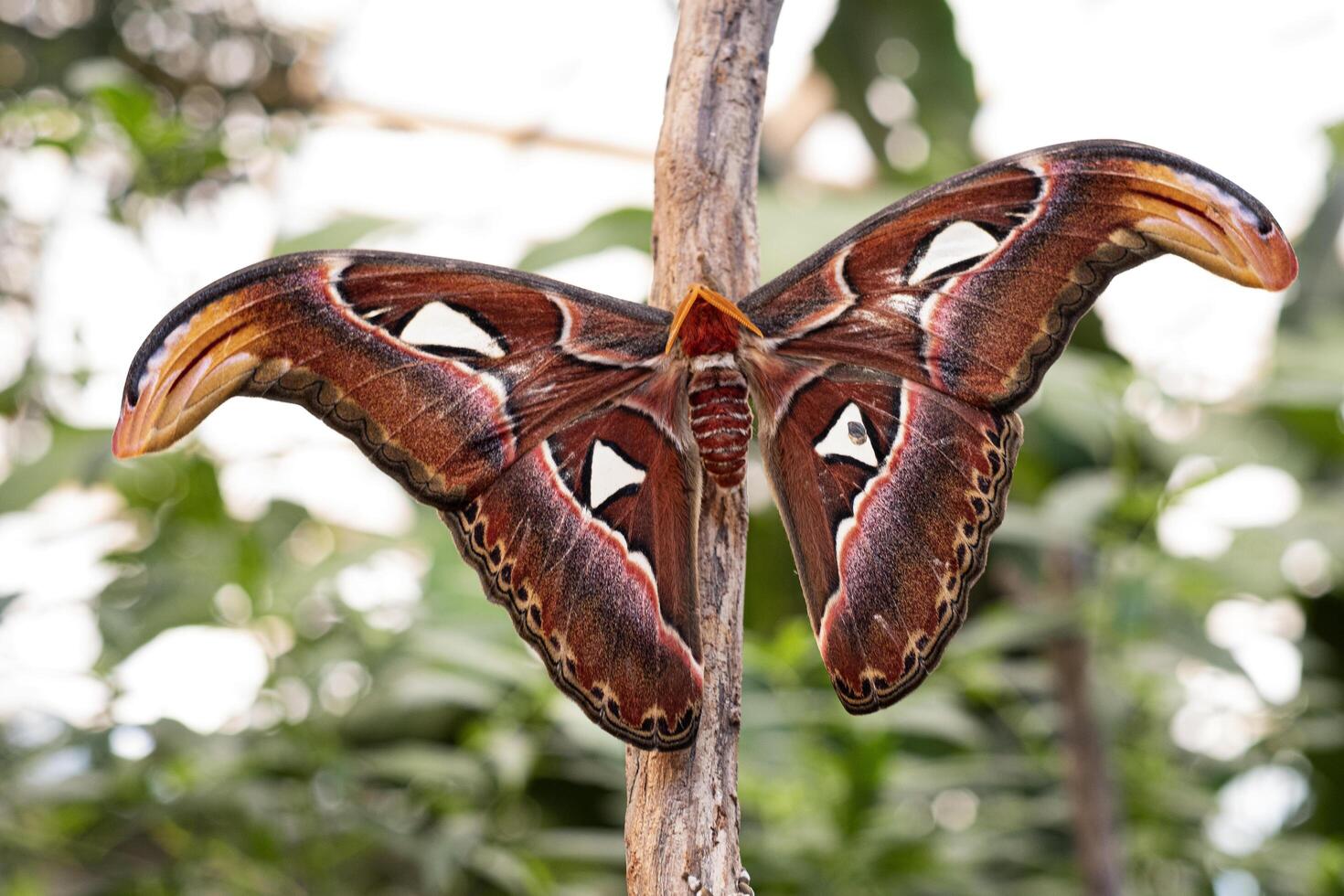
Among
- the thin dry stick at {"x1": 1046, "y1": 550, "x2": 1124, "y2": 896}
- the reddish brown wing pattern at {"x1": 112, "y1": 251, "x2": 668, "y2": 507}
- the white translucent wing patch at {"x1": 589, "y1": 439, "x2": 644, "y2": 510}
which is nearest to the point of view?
the reddish brown wing pattern at {"x1": 112, "y1": 251, "x2": 668, "y2": 507}

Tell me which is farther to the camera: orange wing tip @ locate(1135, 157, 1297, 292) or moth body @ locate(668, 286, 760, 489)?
moth body @ locate(668, 286, 760, 489)

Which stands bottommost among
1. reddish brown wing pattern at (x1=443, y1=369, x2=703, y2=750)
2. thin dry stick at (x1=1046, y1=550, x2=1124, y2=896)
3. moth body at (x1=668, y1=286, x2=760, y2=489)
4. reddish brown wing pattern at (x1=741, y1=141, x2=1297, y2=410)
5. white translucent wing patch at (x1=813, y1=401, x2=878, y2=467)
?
thin dry stick at (x1=1046, y1=550, x2=1124, y2=896)

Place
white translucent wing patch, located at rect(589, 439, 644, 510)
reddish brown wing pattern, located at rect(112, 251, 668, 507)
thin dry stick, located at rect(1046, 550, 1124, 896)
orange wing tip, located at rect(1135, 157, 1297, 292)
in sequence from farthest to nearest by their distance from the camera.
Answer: thin dry stick, located at rect(1046, 550, 1124, 896), white translucent wing patch, located at rect(589, 439, 644, 510), reddish brown wing pattern, located at rect(112, 251, 668, 507), orange wing tip, located at rect(1135, 157, 1297, 292)

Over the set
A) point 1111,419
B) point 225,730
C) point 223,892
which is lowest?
point 223,892

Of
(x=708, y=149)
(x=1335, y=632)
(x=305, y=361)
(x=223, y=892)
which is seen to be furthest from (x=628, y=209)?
(x=1335, y=632)

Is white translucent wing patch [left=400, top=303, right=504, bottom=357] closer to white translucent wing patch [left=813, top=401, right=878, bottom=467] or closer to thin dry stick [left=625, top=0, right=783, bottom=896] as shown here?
A: thin dry stick [left=625, top=0, right=783, bottom=896]

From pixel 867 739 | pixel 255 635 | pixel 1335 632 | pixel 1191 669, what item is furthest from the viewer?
pixel 1335 632

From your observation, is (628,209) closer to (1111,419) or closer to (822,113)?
(1111,419)

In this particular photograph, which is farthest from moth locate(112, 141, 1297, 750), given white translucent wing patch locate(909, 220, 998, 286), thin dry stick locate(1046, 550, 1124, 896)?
thin dry stick locate(1046, 550, 1124, 896)

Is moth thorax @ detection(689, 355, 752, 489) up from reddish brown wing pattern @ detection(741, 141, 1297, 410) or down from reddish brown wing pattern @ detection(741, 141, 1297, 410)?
down

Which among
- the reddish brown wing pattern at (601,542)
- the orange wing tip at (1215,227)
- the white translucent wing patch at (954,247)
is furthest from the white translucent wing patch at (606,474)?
the orange wing tip at (1215,227)
